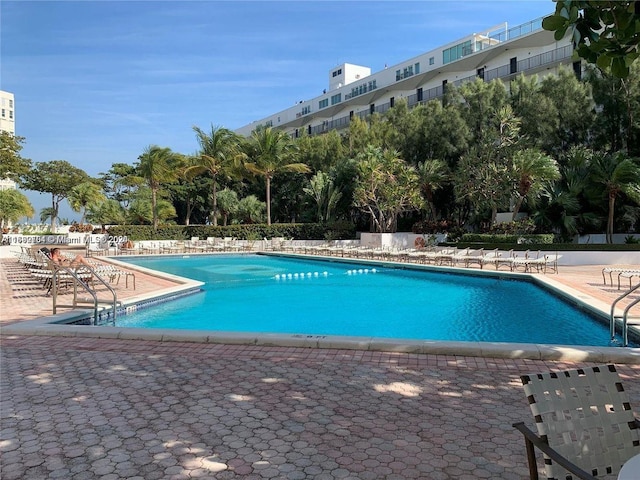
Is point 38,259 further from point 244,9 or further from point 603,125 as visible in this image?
point 603,125

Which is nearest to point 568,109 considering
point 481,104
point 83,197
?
point 481,104

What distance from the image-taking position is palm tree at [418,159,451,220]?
1097 inches

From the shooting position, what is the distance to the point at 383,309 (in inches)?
461

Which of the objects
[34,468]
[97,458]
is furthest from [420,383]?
[34,468]

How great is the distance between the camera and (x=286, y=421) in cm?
401

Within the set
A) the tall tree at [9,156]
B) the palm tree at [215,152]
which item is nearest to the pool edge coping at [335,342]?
the tall tree at [9,156]

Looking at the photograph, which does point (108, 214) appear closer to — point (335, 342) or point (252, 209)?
point (252, 209)

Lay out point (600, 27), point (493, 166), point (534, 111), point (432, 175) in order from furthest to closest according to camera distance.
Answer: point (432, 175)
point (534, 111)
point (493, 166)
point (600, 27)

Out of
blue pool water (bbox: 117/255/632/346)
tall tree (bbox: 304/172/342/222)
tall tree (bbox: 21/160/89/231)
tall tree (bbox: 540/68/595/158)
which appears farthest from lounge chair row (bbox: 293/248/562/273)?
tall tree (bbox: 21/160/89/231)

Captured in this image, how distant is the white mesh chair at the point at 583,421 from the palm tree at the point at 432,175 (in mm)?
26027

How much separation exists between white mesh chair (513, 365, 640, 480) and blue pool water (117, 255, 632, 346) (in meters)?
6.26

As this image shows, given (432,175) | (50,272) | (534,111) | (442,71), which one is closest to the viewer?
(50,272)

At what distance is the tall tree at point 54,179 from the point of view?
4594 centimetres

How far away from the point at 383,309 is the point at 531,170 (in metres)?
13.4
